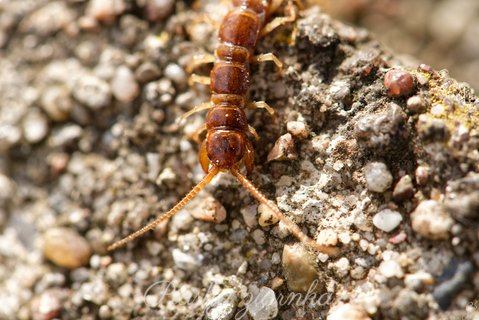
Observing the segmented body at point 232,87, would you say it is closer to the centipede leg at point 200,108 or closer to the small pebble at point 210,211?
the centipede leg at point 200,108

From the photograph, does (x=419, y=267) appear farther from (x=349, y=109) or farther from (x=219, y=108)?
(x=219, y=108)

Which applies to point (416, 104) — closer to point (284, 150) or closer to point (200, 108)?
point (284, 150)

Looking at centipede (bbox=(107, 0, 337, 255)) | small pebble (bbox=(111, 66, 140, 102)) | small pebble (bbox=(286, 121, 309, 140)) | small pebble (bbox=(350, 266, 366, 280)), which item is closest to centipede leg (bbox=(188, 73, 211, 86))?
centipede (bbox=(107, 0, 337, 255))

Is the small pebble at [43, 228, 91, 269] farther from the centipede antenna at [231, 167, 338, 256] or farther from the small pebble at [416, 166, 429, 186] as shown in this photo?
the small pebble at [416, 166, 429, 186]

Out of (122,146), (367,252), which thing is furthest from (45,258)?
(367,252)

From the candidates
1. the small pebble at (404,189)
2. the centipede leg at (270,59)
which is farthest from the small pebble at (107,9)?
the small pebble at (404,189)

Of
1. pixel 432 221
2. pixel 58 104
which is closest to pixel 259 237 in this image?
pixel 432 221

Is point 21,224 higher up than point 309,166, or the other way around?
point 309,166
